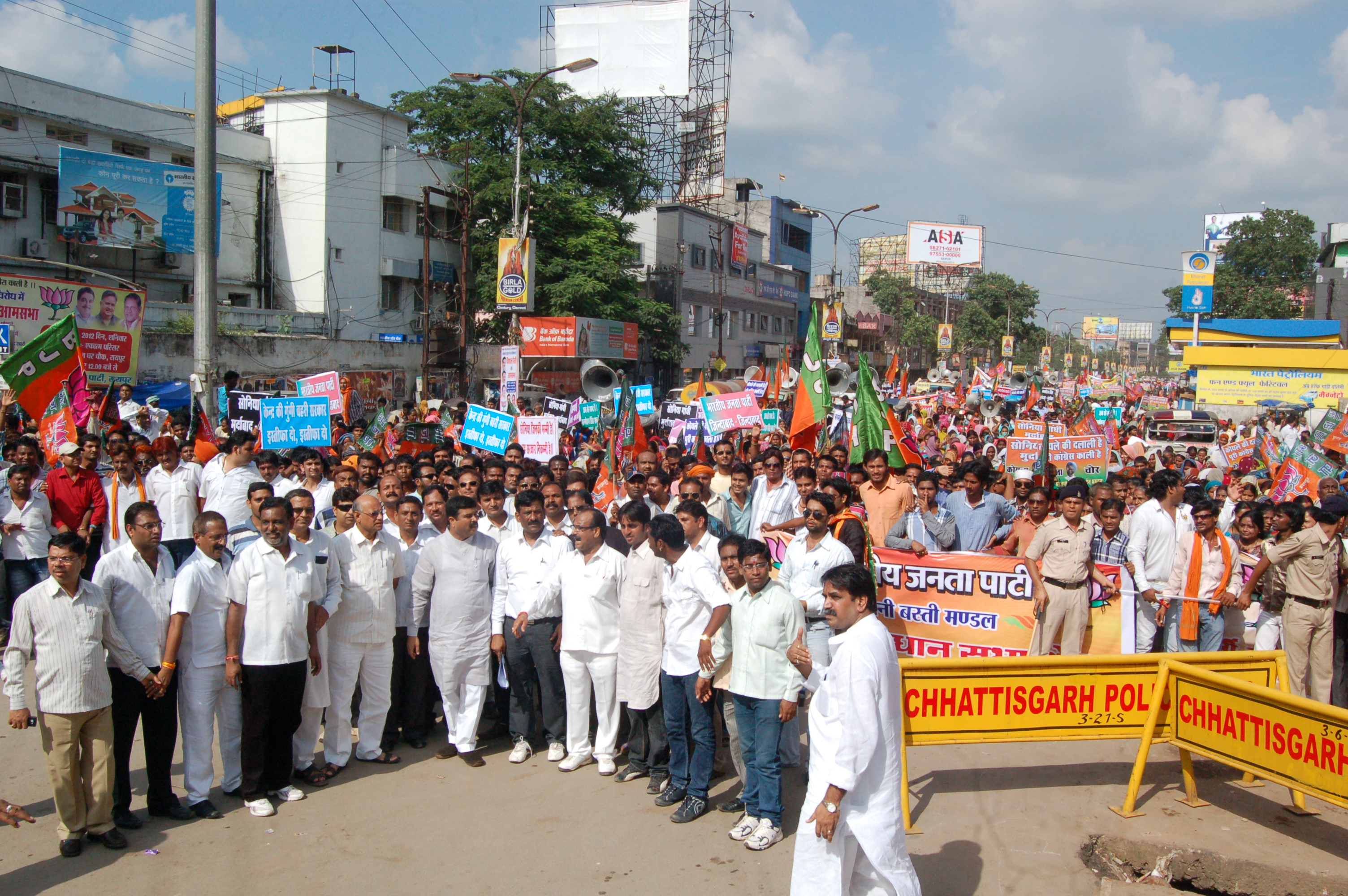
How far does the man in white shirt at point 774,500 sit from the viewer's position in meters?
8.00

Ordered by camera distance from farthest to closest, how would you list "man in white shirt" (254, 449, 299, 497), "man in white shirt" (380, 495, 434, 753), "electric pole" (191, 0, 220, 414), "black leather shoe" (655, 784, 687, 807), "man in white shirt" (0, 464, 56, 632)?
"electric pole" (191, 0, 220, 414) → "man in white shirt" (254, 449, 299, 497) → "man in white shirt" (0, 464, 56, 632) → "man in white shirt" (380, 495, 434, 753) → "black leather shoe" (655, 784, 687, 807)

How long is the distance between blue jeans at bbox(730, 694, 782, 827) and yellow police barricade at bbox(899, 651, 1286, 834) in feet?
2.50

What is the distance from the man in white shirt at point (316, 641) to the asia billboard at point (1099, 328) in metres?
108

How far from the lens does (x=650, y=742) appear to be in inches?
217

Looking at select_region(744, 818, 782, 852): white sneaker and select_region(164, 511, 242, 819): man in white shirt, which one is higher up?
select_region(164, 511, 242, 819): man in white shirt

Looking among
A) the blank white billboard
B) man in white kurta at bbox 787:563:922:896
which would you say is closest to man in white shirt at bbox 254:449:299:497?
man in white kurta at bbox 787:563:922:896

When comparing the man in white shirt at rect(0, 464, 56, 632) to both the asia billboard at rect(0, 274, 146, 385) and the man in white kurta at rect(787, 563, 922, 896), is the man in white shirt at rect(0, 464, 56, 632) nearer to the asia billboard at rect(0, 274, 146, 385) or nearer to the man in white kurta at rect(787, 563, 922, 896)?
the asia billboard at rect(0, 274, 146, 385)

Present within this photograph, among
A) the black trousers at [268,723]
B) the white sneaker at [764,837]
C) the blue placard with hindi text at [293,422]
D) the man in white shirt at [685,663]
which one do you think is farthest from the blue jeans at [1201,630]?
the blue placard with hindi text at [293,422]

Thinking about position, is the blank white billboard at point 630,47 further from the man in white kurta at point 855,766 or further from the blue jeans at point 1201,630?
the man in white kurta at point 855,766

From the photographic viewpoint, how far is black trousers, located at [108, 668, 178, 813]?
4.75m

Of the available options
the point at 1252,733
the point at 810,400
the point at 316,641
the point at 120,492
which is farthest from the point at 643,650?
the point at 810,400

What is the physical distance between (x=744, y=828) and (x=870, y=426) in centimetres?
618

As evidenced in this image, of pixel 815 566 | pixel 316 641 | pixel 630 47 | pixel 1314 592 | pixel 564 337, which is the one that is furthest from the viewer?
pixel 630 47

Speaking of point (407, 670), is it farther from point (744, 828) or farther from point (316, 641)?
point (744, 828)
